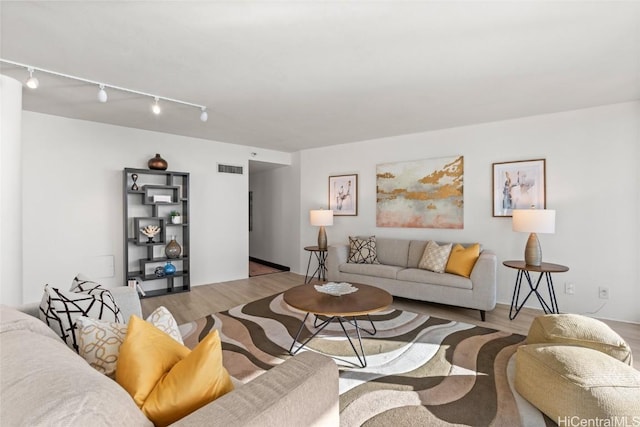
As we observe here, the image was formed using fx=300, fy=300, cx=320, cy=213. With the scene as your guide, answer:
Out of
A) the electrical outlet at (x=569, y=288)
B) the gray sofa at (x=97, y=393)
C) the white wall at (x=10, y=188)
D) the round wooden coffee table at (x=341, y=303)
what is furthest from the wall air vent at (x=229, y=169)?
the electrical outlet at (x=569, y=288)

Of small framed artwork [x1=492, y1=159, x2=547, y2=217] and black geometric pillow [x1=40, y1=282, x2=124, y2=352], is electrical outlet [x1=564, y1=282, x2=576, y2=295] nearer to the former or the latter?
small framed artwork [x1=492, y1=159, x2=547, y2=217]

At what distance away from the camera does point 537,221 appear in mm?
3191

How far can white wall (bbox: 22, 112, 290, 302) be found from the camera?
364cm

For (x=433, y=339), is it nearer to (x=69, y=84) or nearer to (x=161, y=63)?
(x=161, y=63)

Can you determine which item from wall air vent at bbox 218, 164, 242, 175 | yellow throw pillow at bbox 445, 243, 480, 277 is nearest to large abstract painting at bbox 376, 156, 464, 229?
yellow throw pillow at bbox 445, 243, 480, 277

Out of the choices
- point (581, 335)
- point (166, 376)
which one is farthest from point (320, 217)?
point (166, 376)

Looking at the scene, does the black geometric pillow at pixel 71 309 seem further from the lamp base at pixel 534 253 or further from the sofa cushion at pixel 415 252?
the lamp base at pixel 534 253

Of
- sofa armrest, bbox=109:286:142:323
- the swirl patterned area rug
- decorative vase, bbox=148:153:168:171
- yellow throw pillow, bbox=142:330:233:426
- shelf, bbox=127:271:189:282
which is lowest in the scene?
the swirl patterned area rug

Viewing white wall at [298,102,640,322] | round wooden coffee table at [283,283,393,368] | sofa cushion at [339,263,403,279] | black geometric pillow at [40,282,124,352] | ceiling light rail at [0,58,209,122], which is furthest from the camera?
sofa cushion at [339,263,403,279]

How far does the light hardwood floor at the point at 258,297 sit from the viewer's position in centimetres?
314

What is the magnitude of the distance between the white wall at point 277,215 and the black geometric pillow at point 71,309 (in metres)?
4.43

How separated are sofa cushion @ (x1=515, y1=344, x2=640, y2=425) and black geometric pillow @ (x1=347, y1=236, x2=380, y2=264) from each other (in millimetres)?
2608

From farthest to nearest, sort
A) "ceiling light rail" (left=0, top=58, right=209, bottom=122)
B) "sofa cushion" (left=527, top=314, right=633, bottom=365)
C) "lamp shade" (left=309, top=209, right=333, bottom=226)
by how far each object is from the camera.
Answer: "lamp shade" (left=309, top=209, right=333, bottom=226)
"ceiling light rail" (left=0, top=58, right=209, bottom=122)
"sofa cushion" (left=527, top=314, right=633, bottom=365)

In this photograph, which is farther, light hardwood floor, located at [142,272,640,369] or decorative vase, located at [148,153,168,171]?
decorative vase, located at [148,153,168,171]
